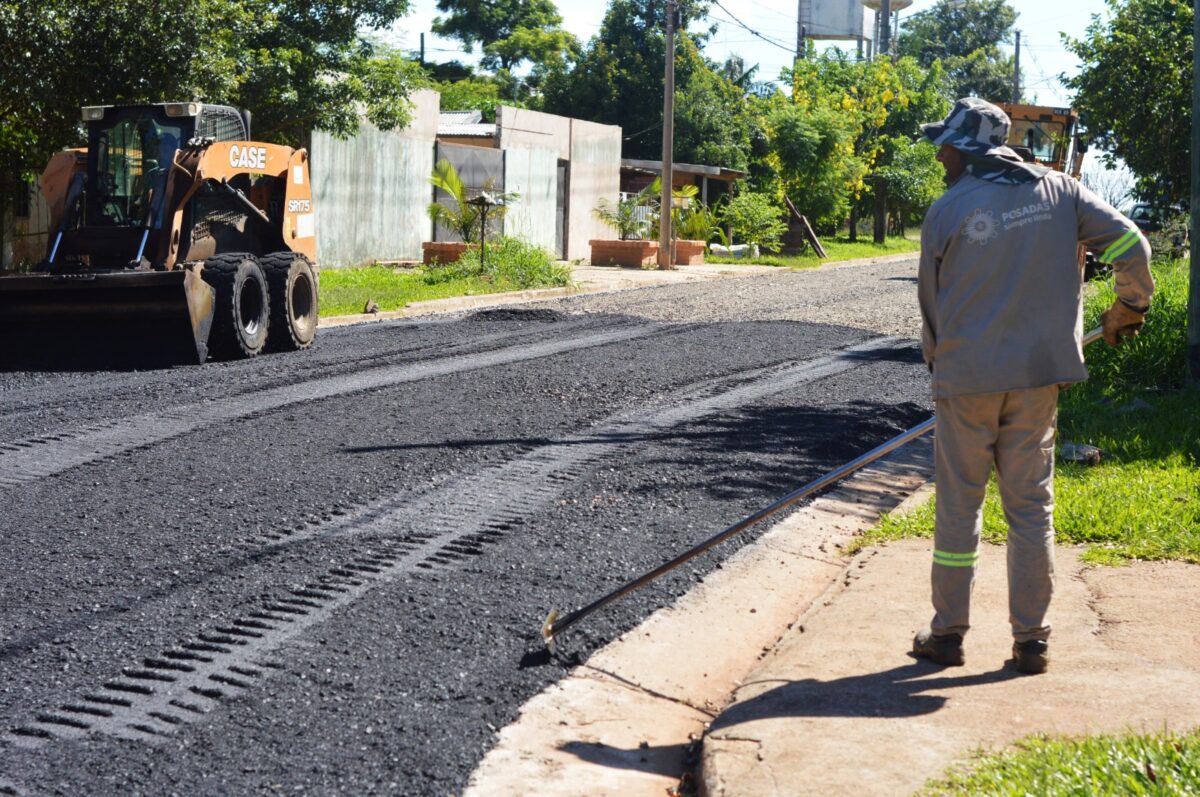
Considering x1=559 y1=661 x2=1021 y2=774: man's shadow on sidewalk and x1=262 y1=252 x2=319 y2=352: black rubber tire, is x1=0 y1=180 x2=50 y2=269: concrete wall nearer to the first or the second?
x1=262 y1=252 x2=319 y2=352: black rubber tire

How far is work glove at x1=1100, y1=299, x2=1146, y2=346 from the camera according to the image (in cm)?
498

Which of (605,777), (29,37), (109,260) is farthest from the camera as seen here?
(29,37)

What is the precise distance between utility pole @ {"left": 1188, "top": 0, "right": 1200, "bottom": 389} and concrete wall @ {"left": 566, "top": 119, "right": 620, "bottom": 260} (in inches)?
949

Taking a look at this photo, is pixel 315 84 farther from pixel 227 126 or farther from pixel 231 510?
pixel 231 510

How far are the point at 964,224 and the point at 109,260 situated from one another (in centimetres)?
1081

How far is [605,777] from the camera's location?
425 centimetres

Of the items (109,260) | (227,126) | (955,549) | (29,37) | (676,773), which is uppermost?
(29,37)

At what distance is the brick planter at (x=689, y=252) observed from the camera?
110 feet

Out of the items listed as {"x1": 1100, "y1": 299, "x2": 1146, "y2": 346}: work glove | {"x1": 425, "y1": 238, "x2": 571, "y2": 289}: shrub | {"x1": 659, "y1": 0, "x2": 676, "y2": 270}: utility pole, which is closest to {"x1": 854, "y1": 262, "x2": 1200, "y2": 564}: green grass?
{"x1": 1100, "y1": 299, "x2": 1146, "y2": 346}: work glove

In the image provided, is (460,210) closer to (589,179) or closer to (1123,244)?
(589,179)

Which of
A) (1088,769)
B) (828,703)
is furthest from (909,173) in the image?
(1088,769)

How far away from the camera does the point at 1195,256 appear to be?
35.8ft

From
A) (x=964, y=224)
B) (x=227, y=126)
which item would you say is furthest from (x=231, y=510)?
(x=227, y=126)

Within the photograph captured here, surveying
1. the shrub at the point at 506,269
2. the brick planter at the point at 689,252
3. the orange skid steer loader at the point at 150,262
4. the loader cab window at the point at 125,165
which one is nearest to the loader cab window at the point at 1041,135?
the brick planter at the point at 689,252
